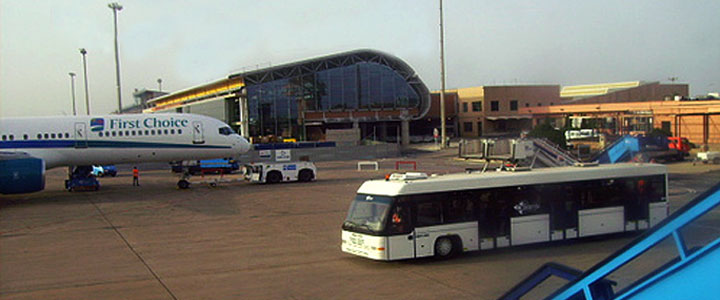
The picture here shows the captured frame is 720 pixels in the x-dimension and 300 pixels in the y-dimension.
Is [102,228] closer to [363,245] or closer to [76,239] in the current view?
[76,239]

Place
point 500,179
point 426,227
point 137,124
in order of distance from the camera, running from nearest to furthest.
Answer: point 426,227 < point 500,179 < point 137,124

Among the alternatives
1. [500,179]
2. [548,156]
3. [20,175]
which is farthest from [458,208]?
[20,175]

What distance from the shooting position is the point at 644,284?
5422 mm

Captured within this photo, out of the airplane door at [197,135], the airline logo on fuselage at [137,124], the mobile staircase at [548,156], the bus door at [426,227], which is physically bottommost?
the bus door at [426,227]

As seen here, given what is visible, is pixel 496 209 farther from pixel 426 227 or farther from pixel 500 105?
pixel 500 105

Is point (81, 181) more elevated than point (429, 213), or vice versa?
point (429, 213)

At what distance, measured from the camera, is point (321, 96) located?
280 feet

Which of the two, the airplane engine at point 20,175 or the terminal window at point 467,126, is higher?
the terminal window at point 467,126

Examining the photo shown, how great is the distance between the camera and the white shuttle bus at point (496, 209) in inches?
612

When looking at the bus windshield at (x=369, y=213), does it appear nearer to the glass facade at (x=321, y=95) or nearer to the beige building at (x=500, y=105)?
the beige building at (x=500, y=105)

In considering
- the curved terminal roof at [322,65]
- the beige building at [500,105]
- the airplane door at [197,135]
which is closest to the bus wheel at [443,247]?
the beige building at [500,105]

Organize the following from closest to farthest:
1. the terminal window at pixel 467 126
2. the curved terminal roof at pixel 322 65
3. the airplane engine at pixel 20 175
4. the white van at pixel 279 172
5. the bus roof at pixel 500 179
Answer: the bus roof at pixel 500 179
the airplane engine at pixel 20 175
the white van at pixel 279 172
the terminal window at pixel 467 126
the curved terminal roof at pixel 322 65

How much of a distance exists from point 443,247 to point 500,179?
2.49 m

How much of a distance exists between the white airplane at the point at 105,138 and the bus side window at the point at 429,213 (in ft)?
83.2
